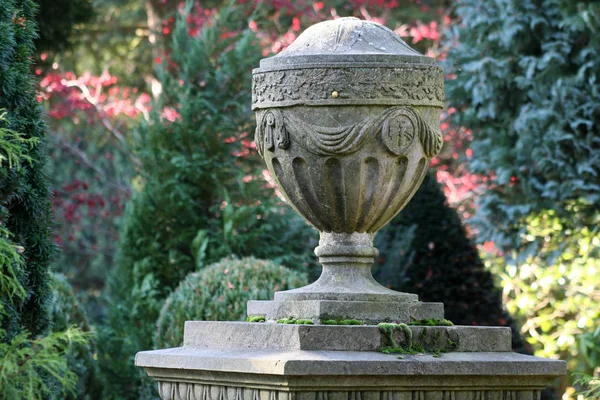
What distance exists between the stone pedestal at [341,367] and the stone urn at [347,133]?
29 centimetres

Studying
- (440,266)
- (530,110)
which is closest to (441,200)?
(440,266)

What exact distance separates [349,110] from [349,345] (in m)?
1.13

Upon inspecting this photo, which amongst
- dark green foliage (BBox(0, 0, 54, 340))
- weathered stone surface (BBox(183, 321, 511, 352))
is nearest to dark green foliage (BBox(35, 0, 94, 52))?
dark green foliage (BBox(0, 0, 54, 340))

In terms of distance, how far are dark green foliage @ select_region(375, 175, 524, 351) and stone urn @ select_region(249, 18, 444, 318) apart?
338 centimetres

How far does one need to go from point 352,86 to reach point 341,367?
137 cm

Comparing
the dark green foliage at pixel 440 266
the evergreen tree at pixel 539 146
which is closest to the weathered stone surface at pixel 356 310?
the dark green foliage at pixel 440 266

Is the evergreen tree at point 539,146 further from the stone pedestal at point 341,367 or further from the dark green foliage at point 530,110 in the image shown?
the stone pedestal at point 341,367

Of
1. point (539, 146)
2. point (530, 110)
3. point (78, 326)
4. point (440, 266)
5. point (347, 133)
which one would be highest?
point (530, 110)

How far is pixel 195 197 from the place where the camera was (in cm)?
927

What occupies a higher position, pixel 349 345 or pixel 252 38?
pixel 252 38

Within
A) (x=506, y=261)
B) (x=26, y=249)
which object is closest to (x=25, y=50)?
(x=26, y=249)

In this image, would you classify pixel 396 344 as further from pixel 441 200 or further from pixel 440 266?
pixel 441 200

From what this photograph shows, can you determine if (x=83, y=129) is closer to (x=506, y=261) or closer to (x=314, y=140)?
(x=506, y=261)

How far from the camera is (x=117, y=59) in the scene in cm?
1545
